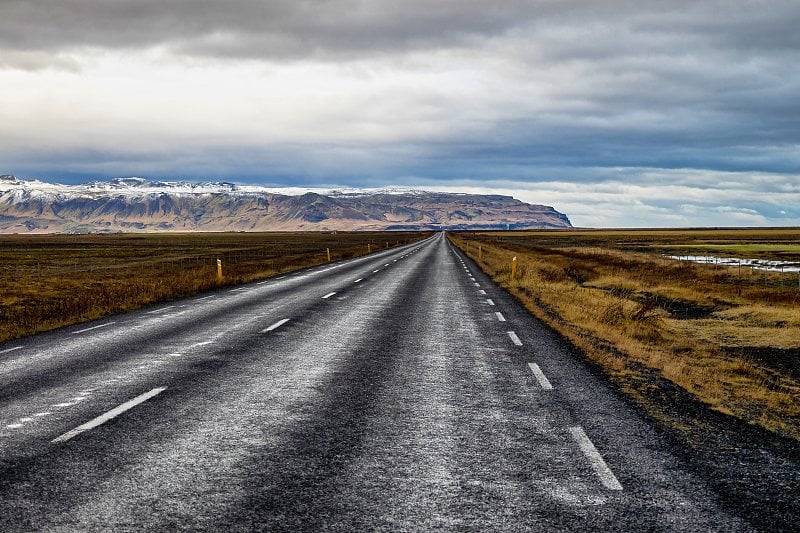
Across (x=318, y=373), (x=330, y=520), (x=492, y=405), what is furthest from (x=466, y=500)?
(x=318, y=373)

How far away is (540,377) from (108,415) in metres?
5.37

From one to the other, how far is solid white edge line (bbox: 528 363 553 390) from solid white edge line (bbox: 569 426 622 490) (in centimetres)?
184

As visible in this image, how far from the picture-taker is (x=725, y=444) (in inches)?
240

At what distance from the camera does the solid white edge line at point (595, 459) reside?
4.99m

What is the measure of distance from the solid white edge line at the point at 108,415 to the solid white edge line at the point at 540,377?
4.75 metres

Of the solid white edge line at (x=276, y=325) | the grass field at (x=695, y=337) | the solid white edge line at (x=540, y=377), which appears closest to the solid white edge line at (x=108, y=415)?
the solid white edge line at (x=540, y=377)

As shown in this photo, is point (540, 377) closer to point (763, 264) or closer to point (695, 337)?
point (695, 337)

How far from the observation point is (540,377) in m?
8.89

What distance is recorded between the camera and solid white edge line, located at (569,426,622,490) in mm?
4992

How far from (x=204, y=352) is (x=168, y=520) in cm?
660

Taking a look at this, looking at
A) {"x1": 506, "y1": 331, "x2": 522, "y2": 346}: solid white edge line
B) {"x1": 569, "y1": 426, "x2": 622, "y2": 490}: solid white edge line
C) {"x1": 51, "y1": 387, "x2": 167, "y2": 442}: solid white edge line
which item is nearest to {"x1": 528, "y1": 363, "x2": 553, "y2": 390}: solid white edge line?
{"x1": 569, "y1": 426, "x2": 622, "y2": 490}: solid white edge line

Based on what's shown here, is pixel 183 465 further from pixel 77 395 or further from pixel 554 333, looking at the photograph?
pixel 554 333

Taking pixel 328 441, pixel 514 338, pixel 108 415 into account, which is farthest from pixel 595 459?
pixel 514 338

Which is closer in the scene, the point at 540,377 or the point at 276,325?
the point at 540,377
